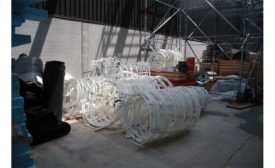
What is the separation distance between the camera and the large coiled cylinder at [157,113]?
12.1 feet

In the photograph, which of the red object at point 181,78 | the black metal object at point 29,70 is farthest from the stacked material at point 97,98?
the red object at point 181,78

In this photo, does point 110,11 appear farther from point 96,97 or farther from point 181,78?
point 96,97

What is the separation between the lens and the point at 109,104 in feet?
16.8

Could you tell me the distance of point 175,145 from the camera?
12.6 ft

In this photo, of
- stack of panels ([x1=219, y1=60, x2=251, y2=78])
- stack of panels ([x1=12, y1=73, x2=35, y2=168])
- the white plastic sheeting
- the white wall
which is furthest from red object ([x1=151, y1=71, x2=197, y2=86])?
stack of panels ([x1=12, y1=73, x2=35, y2=168])

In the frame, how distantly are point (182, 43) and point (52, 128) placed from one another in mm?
10622

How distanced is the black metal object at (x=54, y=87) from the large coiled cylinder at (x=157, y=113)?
1.35 m

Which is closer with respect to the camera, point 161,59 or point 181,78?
point 181,78

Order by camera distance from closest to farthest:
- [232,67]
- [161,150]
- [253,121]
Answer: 1. [161,150]
2. [253,121]
3. [232,67]

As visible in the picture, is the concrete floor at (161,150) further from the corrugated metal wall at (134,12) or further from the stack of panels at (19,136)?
the corrugated metal wall at (134,12)

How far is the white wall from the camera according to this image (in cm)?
639

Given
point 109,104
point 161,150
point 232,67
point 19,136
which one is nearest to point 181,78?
point 232,67

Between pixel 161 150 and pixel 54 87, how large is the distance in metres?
2.45
